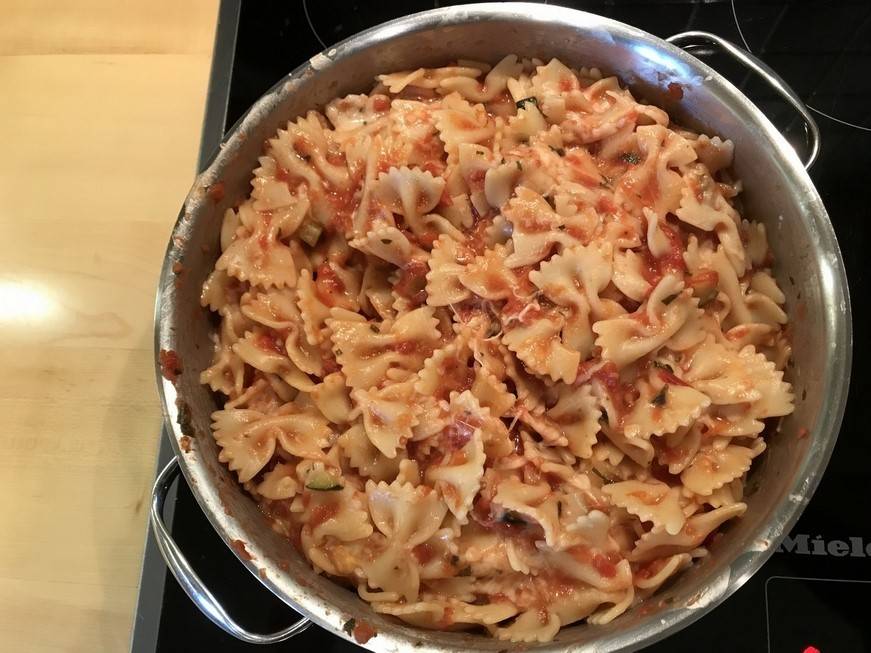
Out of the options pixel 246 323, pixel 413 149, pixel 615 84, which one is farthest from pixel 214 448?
pixel 615 84

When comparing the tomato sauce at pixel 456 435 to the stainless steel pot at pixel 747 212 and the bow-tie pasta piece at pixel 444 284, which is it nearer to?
the bow-tie pasta piece at pixel 444 284

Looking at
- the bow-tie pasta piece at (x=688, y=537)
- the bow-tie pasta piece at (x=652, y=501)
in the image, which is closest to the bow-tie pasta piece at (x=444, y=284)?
the bow-tie pasta piece at (x=652, y=501)

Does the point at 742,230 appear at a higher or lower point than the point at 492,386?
higher

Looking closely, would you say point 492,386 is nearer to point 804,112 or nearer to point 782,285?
point 782,285

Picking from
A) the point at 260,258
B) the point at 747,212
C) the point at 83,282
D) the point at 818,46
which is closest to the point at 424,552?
the point at 260,258

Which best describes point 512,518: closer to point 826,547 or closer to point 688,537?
point 688,537

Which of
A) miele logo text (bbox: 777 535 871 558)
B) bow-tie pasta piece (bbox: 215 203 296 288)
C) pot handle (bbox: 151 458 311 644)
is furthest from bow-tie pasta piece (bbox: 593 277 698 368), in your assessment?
pot handle (bbox: 151 458 311 644)

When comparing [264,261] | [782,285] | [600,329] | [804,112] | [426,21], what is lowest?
[264,261]
